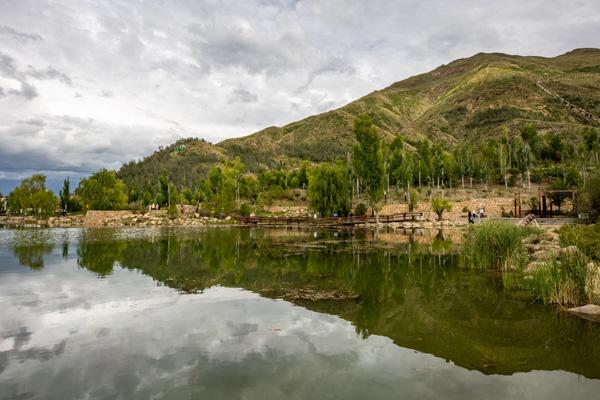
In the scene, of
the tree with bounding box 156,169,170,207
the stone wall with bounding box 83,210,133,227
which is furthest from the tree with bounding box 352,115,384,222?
the tree with bounding box 156,169,170,207

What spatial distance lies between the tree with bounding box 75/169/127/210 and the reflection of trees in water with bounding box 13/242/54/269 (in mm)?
52562

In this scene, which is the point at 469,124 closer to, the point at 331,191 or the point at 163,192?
the point at 163,192

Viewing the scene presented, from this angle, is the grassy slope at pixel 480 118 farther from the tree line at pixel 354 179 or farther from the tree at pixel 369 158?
the tree at pixel 369 158

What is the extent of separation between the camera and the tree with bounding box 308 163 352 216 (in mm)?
52094

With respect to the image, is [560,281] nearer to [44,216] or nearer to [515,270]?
[515,270]

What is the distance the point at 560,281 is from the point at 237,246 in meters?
21.2

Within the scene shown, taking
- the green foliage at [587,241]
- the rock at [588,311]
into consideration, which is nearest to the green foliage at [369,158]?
the green foliage at [587,241]

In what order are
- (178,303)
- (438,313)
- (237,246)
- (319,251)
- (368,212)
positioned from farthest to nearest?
(368,212), (237,246), (319,251), (178,303), (438,313)

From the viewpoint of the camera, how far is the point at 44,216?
84.9 metres

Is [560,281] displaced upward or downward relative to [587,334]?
upward

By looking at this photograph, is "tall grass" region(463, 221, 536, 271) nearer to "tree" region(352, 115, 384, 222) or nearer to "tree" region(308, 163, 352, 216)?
"tree" region(352, 115, 384, 222)

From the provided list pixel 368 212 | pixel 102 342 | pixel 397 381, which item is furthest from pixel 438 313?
Result: pixel 368 212

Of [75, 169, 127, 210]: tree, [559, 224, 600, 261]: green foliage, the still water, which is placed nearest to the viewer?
the still water

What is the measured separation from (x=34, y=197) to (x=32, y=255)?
69.1m
